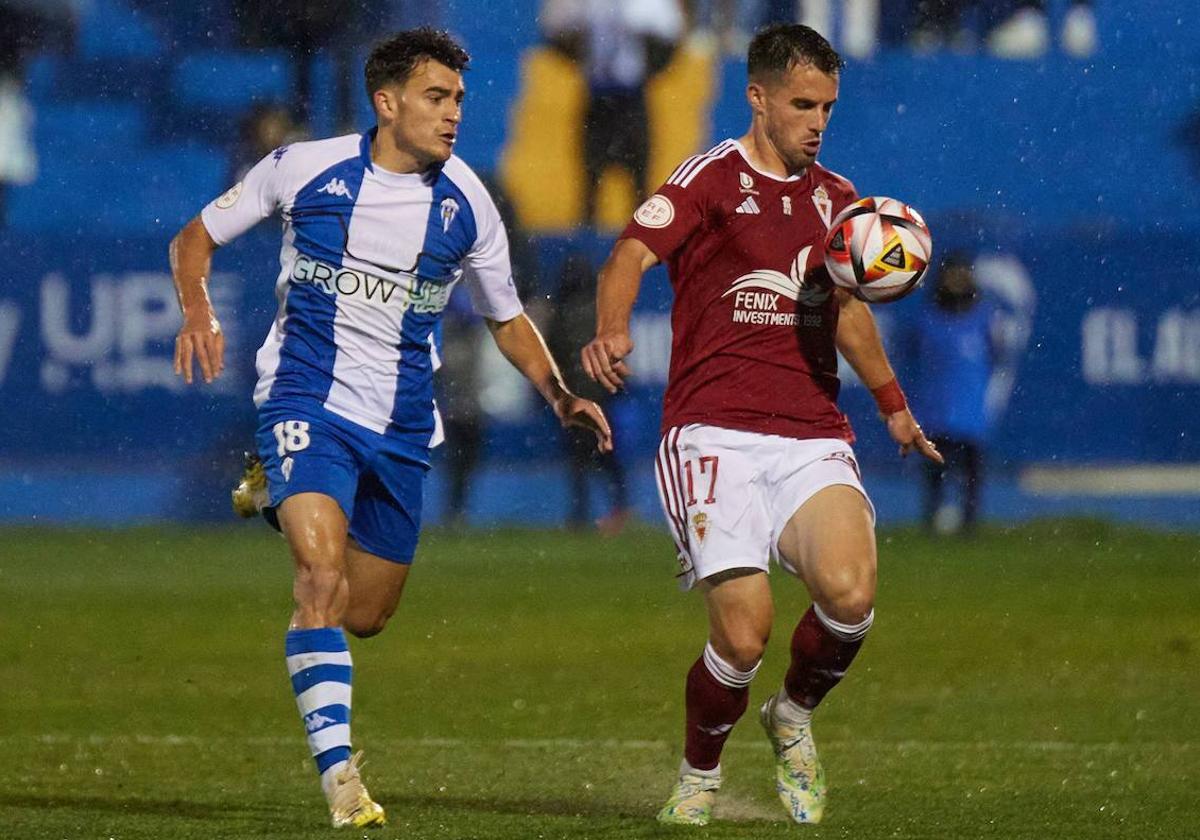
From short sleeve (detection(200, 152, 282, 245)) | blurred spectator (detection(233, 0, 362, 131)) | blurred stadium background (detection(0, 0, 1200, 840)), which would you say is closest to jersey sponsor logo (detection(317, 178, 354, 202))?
short sleeve (detection(200, 152, 282, 245))

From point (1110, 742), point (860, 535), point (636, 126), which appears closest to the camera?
point (860, 535)

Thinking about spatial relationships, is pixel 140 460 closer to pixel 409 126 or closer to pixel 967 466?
pixel 967 466

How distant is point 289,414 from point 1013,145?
1227cm

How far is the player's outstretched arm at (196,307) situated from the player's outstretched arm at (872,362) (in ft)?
5.75

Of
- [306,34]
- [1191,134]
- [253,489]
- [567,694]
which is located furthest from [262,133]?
[253,489]

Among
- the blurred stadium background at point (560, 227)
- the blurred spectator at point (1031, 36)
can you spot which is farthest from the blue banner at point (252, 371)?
the blurred spectator at point (1031, 36)

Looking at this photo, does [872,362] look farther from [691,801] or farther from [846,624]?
[691,801]

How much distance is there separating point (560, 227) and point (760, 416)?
1078 centimetres

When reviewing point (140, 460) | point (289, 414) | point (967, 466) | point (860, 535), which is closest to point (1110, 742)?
point (860, 535)

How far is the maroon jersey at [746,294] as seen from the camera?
20.8 ft

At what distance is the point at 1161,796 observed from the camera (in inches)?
260

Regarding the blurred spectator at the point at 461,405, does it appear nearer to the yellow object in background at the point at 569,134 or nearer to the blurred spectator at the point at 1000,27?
the yellow object in background at the point at 569,134

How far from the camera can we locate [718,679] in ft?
20.6

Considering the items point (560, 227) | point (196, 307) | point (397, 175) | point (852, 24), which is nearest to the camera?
point (196, 307)
